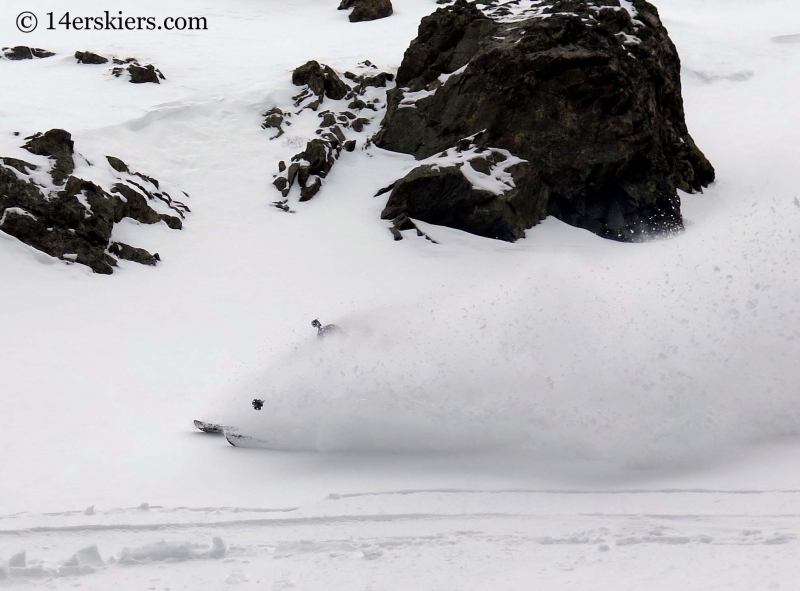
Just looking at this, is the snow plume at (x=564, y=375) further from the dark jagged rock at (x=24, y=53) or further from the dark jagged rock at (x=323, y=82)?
the dark jagged rock at (x=24, y=53)

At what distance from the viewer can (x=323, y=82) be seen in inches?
677

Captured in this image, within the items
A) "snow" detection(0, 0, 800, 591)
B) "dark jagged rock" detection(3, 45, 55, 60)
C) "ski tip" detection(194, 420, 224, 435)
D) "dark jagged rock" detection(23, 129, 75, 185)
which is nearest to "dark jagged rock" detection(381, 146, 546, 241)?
"snow" detection(0, 0, 800, 591)

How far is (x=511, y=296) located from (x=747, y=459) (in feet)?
8.47

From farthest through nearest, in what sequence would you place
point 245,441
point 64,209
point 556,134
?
point 556,134 < point 64,209 < point 245,441

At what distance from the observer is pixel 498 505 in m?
5.39

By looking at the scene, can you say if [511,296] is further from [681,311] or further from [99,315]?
[99,315]

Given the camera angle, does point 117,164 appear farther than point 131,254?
Yes

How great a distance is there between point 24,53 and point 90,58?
6.40ft

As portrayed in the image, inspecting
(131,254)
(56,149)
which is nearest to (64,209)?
(131,254)

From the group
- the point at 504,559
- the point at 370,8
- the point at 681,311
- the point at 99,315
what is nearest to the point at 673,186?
the point at 681,311

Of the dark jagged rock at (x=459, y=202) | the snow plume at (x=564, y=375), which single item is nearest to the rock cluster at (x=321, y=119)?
the dark jagged rock at (x=459, y=202)

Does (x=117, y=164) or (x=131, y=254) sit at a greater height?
(x=117, y=164)

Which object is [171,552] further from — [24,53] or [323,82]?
[24,53]

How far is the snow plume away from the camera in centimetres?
614
